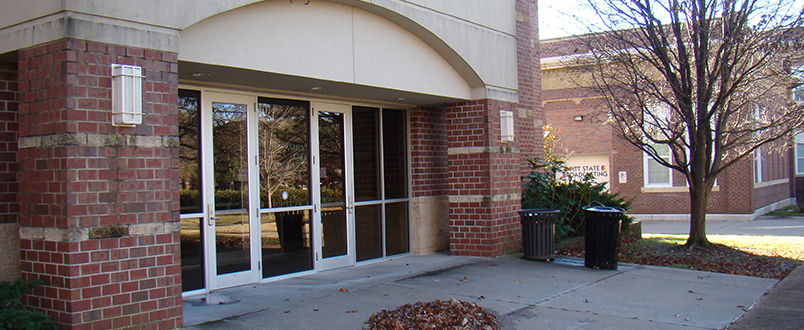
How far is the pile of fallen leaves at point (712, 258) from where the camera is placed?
9.77 m

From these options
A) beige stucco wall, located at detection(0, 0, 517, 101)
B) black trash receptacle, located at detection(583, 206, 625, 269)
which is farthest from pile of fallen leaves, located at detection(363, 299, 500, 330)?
black trash receptacle, located at detection(583, 206, 625, 269)

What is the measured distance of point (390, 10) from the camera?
27.2 feet

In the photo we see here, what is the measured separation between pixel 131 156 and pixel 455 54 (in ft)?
18.1

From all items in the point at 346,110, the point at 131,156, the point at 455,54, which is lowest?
the point at 131,156

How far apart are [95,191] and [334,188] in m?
4.43

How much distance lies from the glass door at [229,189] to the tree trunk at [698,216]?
827 centimetres

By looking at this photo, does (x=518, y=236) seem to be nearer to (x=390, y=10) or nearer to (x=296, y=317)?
(x=390, y=10)

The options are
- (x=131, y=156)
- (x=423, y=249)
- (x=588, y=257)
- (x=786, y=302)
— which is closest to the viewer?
(x=131, y=156)

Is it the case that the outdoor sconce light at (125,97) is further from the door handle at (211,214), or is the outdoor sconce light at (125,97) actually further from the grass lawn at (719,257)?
the grass lawn at (719,257)

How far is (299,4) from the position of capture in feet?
24.1

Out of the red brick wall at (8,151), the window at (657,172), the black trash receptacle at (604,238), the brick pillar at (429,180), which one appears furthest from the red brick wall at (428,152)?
the window at (657,172)

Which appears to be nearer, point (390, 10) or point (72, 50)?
point (72, 50)

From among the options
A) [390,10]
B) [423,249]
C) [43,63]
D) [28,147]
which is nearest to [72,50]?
[43,63]

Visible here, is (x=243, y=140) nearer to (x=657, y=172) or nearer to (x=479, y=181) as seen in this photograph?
(x=479, y=181)
